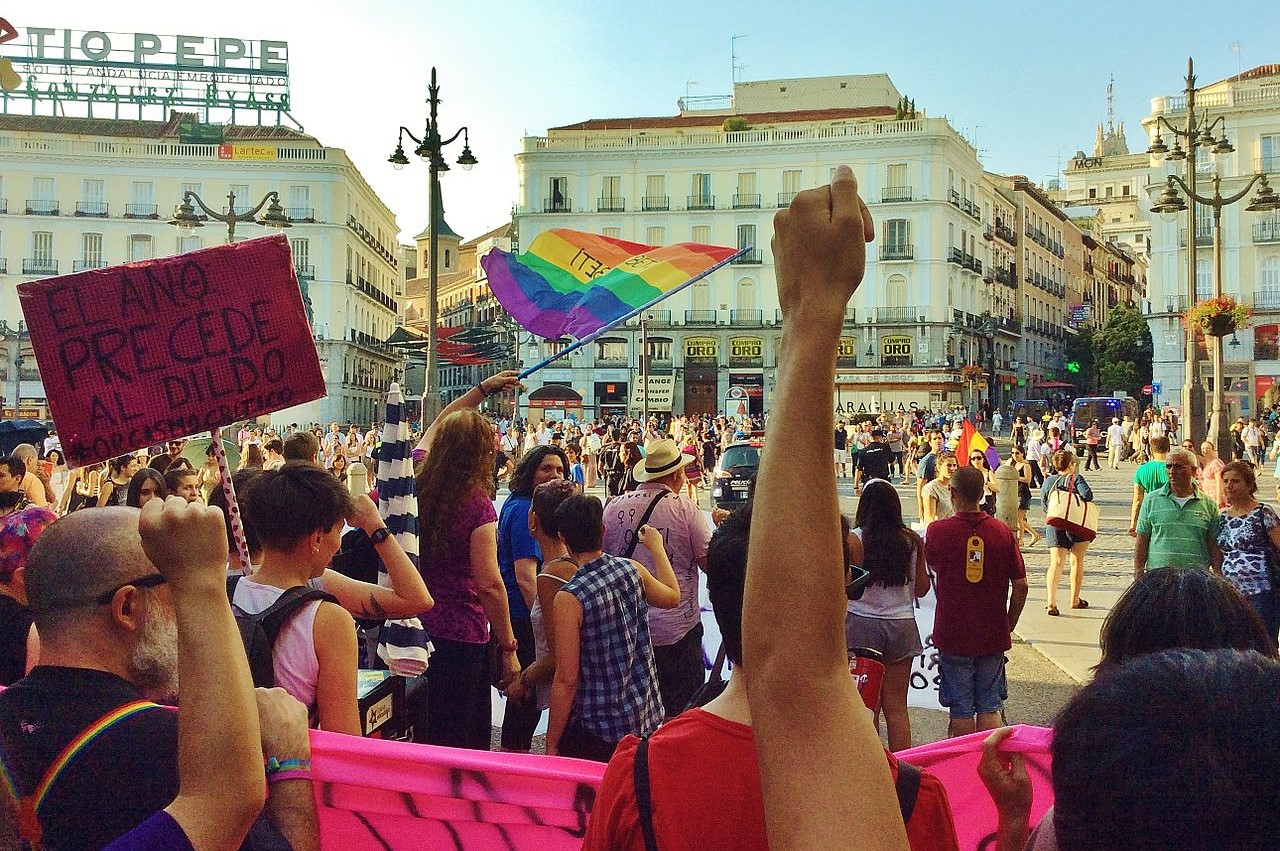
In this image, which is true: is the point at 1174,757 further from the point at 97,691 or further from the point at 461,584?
the point at 461,584

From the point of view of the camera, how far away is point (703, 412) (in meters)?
51.4

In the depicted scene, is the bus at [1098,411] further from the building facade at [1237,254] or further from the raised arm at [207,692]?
the raised arm at [207,692]

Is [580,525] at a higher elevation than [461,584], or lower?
higher

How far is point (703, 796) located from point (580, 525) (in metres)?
2.29

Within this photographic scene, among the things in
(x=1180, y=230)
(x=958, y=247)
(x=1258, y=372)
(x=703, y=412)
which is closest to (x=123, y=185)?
(x=703, y=412)

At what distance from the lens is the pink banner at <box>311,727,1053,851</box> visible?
2.36m

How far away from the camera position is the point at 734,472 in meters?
17.4

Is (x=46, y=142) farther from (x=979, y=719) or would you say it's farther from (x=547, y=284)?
(x=979, y=719)

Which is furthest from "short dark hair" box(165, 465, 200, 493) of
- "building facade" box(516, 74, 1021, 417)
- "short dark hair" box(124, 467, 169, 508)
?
"building facade" box(516, 74, 1021, 417)

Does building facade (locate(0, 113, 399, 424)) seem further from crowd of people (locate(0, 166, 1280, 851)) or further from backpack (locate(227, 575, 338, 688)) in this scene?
backpack (locate(227, 575, 338, 688))

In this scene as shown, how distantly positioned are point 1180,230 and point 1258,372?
279 inches

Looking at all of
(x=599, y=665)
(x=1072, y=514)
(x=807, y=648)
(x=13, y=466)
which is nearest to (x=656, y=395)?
(x=1072, y=514)

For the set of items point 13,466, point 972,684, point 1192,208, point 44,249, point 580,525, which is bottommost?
point 972,684

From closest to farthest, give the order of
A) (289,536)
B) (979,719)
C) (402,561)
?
(289,536) < (402,561) < (979,719)
